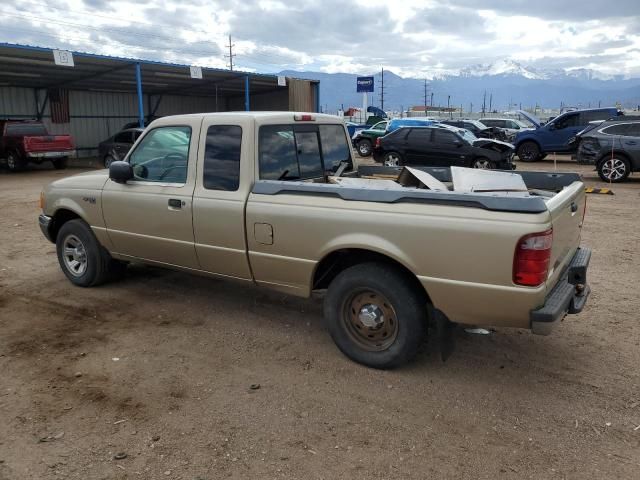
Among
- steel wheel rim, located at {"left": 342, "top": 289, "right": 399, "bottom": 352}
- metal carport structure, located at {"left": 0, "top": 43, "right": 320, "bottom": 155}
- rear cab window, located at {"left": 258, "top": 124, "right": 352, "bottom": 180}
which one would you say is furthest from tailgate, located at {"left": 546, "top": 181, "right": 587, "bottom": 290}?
metal carport structure, located at {"left": 0, "top": 43, "right": 320, "bottom": 155}

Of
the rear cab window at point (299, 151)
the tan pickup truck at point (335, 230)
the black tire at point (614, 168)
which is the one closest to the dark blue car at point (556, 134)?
the black tire at point (614, 168)

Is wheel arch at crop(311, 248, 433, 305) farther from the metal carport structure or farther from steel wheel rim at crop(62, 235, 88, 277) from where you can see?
the metal carport structure

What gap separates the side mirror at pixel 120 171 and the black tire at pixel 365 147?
19799 millimetres

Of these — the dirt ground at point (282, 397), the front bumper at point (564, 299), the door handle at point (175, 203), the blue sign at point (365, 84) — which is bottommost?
the dirt ground at point (282, 397)

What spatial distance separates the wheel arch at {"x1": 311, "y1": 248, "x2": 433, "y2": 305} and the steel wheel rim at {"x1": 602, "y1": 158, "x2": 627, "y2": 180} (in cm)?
1291

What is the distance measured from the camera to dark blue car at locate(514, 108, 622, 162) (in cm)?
1925

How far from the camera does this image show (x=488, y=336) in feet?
14.7

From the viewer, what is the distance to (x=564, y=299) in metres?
3.39

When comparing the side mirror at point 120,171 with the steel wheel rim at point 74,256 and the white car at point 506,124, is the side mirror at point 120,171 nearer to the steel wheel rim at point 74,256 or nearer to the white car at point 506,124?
the steel wheel rim at point 74,256

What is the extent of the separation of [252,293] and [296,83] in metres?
24.8

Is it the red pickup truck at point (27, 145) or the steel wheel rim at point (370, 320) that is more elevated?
the red pickup truck at point (27, 145)

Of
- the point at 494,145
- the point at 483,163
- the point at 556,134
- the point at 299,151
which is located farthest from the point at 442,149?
the point at 299,151

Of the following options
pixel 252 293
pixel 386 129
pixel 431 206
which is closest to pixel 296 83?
pixel 386 129

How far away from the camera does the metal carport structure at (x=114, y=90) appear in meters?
20.3
